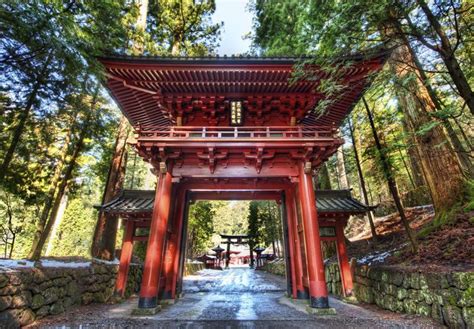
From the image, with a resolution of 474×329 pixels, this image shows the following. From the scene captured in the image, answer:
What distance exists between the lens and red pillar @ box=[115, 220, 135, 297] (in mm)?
7750

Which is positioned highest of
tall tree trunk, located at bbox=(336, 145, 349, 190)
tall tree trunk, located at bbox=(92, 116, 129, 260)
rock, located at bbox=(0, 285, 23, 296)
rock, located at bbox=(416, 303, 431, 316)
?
tall tree trunk, located at bbox=(336, 145, 349, 190)

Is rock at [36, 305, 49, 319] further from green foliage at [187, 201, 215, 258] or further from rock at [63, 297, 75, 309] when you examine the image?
green foliage at [187, 201, 215, 258]

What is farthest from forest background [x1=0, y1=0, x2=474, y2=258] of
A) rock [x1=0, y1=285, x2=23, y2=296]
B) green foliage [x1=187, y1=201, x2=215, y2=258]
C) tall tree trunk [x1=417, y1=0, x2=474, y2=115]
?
green foliage [x1=187, y1=201, x2=215, y2=258]

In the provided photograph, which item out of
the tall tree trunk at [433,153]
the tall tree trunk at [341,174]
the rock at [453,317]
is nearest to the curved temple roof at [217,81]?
the tall tree trunk at [433,153]

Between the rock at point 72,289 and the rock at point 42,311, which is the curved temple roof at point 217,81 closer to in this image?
the rock at point 72,289

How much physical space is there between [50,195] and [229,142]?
7.06m

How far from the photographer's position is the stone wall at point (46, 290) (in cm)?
414

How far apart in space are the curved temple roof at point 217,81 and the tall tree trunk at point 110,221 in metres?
3.85

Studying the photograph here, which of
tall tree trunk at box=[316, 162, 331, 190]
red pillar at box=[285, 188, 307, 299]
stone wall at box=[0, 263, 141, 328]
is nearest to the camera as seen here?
stone wall at box=[0, 263, 141, 328]

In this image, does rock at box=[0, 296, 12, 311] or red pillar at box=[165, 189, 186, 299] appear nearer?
rock at box=[0, 296, 12, 311]

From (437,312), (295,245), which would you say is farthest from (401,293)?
(295,245)

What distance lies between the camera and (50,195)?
8461mm

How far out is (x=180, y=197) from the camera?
7.71 metres

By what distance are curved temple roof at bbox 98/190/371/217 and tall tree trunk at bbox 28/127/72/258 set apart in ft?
6.43
